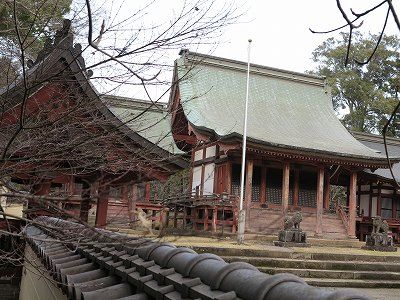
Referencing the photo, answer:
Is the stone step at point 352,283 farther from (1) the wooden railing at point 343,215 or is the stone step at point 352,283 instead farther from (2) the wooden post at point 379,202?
(2) the wooden post at point 379,202

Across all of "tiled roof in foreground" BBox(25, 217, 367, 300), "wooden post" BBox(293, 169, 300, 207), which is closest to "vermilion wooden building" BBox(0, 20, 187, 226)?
"tiled roof in foreground" BBox(25, 217, 367, 300)

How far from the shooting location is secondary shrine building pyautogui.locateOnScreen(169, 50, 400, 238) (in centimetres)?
1758

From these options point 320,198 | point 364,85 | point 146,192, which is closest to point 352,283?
point 146,192

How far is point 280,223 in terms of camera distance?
1809 centimetres

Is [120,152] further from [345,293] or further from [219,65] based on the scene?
[219,65]

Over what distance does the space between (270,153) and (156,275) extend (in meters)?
15.1

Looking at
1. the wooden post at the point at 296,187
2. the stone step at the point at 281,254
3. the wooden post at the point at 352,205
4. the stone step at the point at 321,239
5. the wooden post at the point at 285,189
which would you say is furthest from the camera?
the wooden post at the point at 296,187

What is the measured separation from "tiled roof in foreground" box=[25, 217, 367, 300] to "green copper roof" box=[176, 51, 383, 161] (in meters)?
14.0

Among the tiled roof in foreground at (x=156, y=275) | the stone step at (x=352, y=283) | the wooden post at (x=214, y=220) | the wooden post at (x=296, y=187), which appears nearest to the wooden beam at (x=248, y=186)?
the wooden post at (x=214, y=220)

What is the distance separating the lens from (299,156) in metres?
17.7

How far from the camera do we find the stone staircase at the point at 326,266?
380 inches

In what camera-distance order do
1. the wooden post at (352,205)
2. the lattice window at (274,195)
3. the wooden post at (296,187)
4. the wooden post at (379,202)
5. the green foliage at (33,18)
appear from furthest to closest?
the wooden post at (379,202), the wooden post at (296,187), the lattice window at (274,195), the wooden post at (352,205), the green foliage at (33,18)

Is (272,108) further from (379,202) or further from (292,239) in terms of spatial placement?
(292,239)

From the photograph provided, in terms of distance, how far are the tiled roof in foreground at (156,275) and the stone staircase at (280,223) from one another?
14.1 metres
